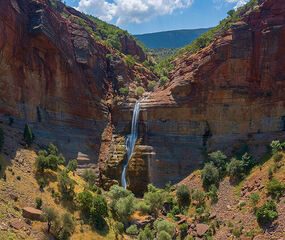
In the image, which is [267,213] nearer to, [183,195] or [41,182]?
[183,195]

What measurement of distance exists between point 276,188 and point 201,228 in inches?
390

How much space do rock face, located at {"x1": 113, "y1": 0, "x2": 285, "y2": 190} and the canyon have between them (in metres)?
0.17

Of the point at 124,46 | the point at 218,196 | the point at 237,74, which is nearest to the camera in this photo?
the point at 218,196

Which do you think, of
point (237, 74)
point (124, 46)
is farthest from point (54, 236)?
point (124, 46)

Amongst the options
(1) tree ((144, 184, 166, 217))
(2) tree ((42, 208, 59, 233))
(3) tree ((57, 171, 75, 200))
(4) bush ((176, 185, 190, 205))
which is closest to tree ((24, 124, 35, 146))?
(3) tree ((57, 171, 75, 200))

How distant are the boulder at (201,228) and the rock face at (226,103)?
13092 millimetres

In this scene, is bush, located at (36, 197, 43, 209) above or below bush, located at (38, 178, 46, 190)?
below

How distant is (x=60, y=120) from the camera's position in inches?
1911

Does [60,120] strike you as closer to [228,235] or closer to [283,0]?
[228,235]

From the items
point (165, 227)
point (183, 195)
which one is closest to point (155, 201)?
point (183, 195)

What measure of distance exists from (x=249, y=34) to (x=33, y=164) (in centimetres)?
4090

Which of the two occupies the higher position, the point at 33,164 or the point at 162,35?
the point at 162,35

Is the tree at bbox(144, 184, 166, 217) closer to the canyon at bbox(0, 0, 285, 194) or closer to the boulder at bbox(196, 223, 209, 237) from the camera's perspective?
the boulder at bbox(196, 223, 209, 237)

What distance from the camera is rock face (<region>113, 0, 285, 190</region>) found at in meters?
43.2
